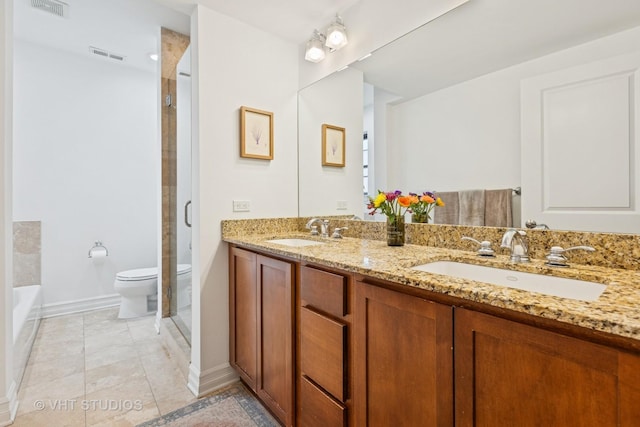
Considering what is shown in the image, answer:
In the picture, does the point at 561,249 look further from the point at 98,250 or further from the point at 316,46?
the point at 98,250

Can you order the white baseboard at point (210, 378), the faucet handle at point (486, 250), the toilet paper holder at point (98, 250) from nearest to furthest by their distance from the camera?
the faucet handle at point (486, 250)
the white baseboard at point (210, 378)
the toilet paper holder at point (98, 250)

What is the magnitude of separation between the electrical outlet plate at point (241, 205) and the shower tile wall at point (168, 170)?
87 cm

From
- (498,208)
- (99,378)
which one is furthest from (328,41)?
(99,378)

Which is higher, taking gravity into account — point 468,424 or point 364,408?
point 468,424

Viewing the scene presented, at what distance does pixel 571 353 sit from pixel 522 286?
474mm

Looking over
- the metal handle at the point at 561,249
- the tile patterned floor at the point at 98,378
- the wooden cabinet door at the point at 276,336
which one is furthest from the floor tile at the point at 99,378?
the metal handle at the point at 561,249

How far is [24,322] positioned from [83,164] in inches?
63.6

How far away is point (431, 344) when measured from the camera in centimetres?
85

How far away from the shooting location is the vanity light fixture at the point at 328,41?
1905 millimetres

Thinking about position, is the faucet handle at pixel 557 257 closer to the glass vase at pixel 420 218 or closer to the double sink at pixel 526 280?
the double sink at pixel 526 280

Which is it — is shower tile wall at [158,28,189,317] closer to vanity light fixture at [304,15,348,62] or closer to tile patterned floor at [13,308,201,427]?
tile patterned floor at [13,308,201,427]

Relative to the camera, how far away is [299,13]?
1.97 m

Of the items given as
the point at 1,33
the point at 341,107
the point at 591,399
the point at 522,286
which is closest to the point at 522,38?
the point at 522,286

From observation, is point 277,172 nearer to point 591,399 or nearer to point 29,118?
point 591,399
